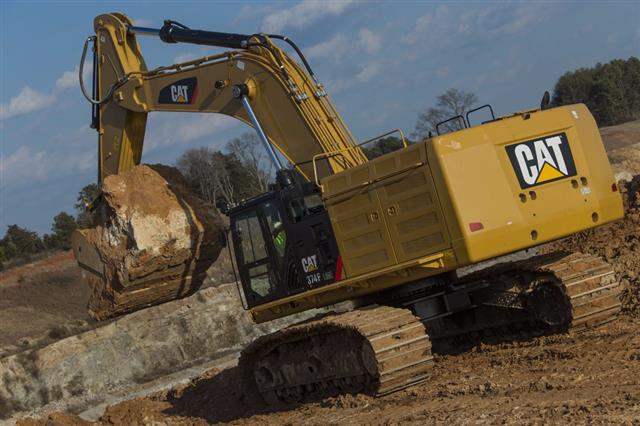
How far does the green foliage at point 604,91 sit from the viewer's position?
60.5 metres

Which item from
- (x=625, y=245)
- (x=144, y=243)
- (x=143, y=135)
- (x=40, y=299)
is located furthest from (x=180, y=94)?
(x=40, y=299)

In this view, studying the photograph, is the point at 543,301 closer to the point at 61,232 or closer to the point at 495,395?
the point at 495,395

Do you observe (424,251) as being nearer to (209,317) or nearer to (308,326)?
(308,326)

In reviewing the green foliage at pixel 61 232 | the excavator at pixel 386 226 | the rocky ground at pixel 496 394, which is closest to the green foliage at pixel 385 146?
the excavator at pixel 386 226

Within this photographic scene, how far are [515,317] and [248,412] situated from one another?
3647 millimetres

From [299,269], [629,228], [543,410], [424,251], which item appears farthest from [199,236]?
[629,228]

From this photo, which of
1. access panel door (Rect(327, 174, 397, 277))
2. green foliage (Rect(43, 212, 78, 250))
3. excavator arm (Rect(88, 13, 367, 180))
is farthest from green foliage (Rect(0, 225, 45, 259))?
access panel door (Rect(327, 174, 397, 277))

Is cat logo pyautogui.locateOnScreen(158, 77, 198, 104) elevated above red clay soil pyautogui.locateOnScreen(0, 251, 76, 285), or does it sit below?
above

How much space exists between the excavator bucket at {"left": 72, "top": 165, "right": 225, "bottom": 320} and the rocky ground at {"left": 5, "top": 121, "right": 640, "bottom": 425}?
1.64 meters

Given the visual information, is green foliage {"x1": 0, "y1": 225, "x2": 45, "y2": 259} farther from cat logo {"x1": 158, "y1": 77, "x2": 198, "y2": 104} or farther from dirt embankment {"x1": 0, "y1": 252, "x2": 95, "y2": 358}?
cat logo {"x1": 158, "y1": 77, "x2": 198, "y2": 104}

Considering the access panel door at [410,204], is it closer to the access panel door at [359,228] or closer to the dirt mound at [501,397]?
the access panel door at [359,228]

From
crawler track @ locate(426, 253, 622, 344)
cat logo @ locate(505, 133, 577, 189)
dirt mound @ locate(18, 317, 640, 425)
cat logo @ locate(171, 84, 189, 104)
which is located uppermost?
cat logo @ locate(171, 84, 189, 104)

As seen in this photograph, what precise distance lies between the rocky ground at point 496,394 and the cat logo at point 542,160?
1930 millimetres

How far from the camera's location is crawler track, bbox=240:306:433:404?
395 inches
